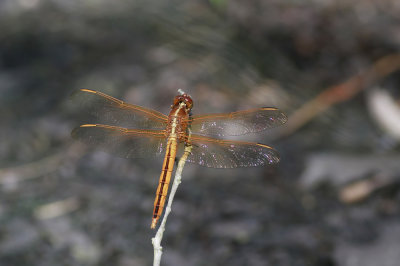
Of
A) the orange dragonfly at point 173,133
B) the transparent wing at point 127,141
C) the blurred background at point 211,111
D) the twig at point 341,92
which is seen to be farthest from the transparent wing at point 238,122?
the twig at point 341,92

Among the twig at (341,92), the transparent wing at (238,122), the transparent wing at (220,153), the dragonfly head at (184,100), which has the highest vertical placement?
the twig at (341,92)

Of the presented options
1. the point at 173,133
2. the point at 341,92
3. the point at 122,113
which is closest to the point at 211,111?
the point at 341,92

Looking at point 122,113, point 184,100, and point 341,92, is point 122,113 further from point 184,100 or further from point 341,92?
point 341,92

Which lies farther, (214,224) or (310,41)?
(310,41)

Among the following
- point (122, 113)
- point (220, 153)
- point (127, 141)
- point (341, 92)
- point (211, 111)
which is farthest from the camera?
point (341, 92)

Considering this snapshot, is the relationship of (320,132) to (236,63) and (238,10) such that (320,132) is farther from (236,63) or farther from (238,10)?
(238,10)

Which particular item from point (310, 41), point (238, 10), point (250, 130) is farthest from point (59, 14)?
point (250, 130)

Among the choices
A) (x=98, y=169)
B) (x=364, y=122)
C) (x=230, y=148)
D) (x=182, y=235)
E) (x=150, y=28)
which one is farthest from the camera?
(x=150, y=28)

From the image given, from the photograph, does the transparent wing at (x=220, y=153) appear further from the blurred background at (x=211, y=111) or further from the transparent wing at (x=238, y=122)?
the blurred background at (x=211, y=111)
